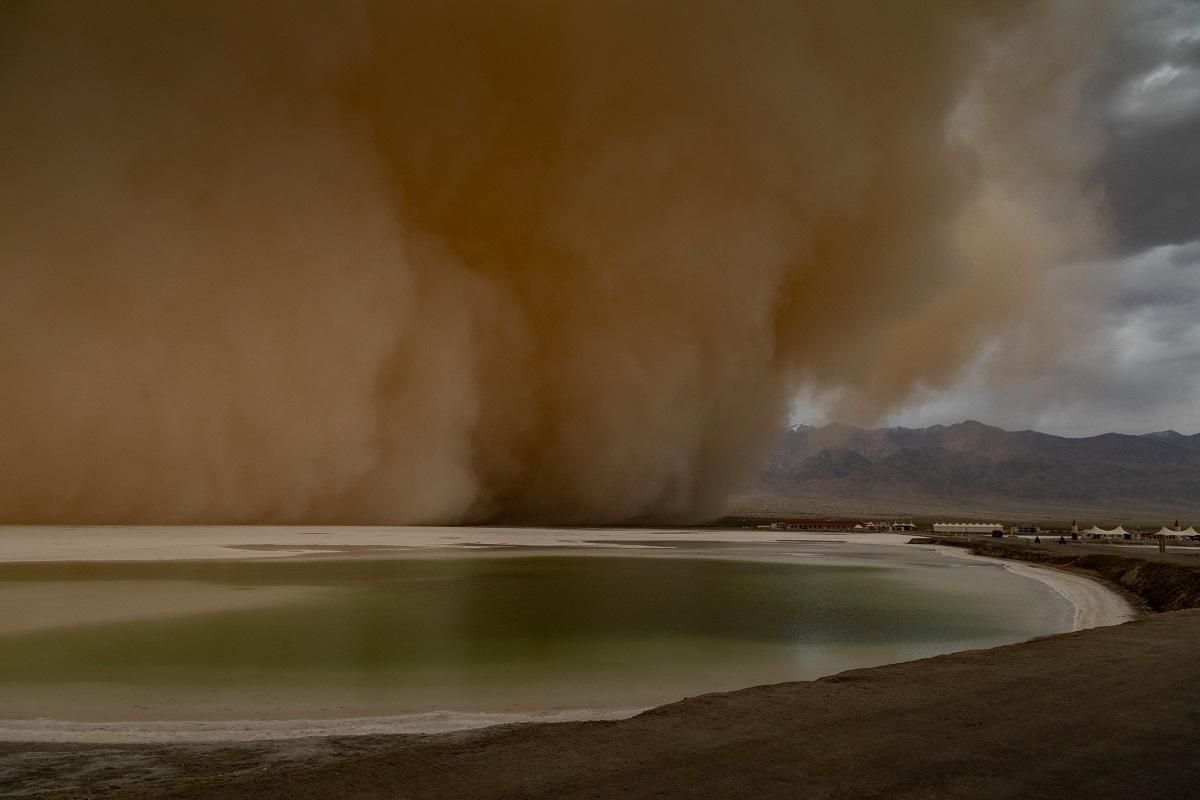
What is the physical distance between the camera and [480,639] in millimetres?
10680

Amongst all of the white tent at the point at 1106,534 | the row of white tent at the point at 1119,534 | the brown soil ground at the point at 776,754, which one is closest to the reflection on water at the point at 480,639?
the brown soil ground at the point at 776,754

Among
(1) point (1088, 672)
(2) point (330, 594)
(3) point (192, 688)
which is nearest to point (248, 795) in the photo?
(3) point (192, 688)

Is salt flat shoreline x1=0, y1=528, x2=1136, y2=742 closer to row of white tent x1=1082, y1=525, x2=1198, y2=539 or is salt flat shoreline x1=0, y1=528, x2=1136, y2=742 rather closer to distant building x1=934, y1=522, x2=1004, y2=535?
row of white tent x1=1082, y1=525, x2=1198, y2=539

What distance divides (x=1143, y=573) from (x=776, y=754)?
19.8 m

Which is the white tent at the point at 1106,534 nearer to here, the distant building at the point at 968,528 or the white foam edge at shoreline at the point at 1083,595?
the distant building at the point at 968,528

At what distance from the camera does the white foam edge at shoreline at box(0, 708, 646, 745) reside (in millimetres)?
5895

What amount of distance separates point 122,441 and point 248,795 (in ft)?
137

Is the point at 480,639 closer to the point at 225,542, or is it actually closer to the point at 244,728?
the point at 244,728

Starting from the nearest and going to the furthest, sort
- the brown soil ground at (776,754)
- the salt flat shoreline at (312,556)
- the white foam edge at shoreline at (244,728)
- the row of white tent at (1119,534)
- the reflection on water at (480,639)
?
the brown soil ground at (776,754) → the white foam edge at shoreline at (244,728) → the salt flat shoreline at (312,556) → the reflection on water at (480,639) → the row of white tent at (1119,534)

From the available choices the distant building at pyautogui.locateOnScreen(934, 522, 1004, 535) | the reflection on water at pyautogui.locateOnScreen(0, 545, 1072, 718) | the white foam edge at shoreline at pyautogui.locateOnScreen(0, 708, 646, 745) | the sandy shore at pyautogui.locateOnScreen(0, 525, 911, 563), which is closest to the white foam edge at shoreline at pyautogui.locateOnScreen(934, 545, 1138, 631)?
the reflection on water at pyautogui.locateOnScreen(0, 545, 1072, 718)

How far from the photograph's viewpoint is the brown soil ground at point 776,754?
396 cm

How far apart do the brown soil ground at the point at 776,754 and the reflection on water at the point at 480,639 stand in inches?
72.6

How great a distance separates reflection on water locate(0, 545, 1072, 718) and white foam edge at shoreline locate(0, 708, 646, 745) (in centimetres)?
44

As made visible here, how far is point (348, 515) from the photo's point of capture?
4741cm
